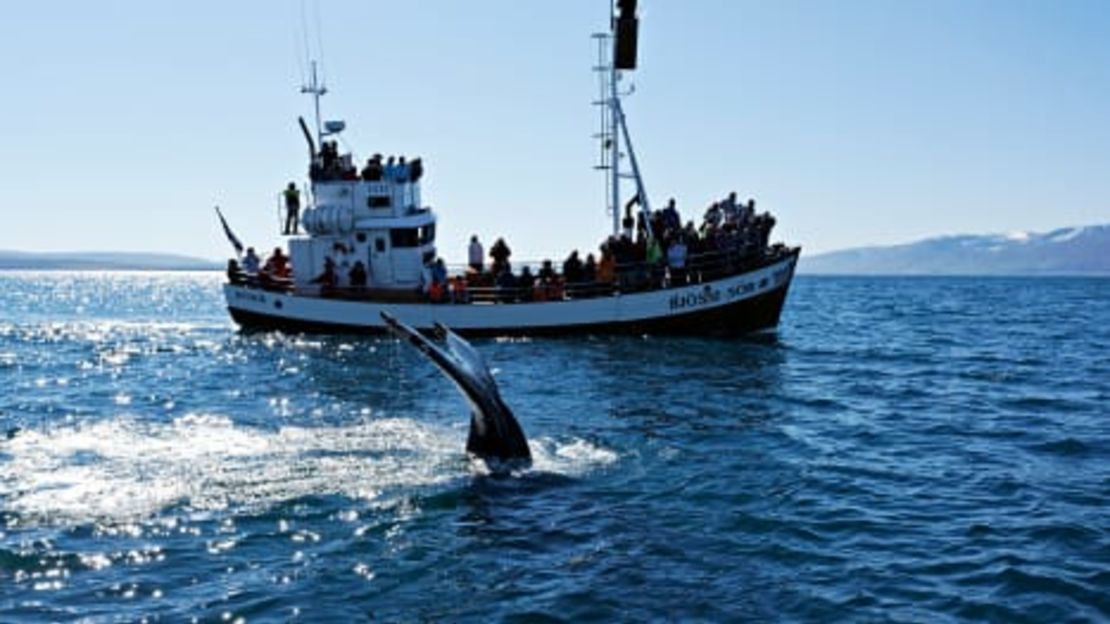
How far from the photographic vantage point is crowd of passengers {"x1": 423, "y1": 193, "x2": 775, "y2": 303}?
33.7 metres

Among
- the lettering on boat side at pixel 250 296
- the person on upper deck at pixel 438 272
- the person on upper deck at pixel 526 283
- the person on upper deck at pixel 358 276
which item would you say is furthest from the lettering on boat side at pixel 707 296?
the lettering on boat side at pixel 250 296

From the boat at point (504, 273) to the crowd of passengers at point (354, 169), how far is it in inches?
1.9

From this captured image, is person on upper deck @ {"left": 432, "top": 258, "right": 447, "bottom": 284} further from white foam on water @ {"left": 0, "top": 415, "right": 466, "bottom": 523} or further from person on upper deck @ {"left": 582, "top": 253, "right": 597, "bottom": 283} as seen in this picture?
white foam on water @ {"left": 0, "top": 415, "right": 466, "bottom": 523}

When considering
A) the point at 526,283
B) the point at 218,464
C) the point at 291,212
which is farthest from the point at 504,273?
the point at 218,464

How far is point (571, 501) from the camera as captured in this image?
1208cm

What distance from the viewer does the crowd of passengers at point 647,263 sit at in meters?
33.7

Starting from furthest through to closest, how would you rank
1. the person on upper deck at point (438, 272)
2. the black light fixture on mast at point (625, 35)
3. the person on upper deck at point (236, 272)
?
1. the person on upper deck at point (236, 272)
2. the black light fixture on mast at point (625, 35)
3. the person on upper deck at point (438, 272)

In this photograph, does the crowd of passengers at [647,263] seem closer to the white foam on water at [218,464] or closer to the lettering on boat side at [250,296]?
the lettering on boat side at [250,296]

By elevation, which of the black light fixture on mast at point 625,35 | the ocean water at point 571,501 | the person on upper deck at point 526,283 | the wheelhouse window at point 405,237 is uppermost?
the black light fixture on mast at point 625,35

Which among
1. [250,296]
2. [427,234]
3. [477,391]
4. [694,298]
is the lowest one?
[477,391]

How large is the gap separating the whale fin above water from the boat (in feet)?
65.6

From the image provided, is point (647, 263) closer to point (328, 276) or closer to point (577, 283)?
point (577, 283)

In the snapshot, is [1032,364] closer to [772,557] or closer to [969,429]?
[969,429]

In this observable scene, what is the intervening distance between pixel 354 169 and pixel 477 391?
1032 inches
